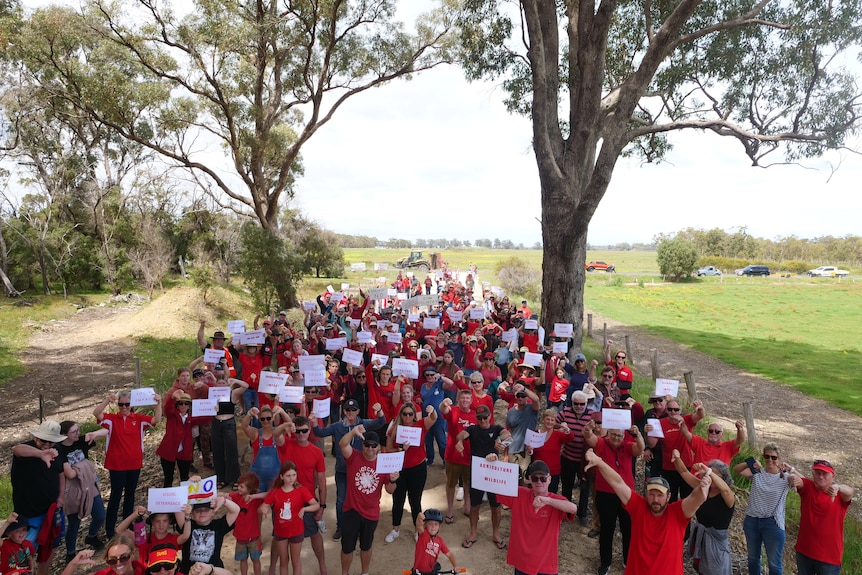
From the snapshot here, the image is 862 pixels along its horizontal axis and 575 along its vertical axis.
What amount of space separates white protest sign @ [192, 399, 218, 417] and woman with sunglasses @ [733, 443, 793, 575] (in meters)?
6.35

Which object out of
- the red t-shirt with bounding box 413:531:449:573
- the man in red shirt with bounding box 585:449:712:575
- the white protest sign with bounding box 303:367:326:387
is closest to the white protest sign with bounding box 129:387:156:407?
the white protest sign with bounding box 303:367:326:387

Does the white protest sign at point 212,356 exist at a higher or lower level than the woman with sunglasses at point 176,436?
higher

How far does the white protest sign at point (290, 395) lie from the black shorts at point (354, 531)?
188cm

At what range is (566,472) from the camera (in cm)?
636

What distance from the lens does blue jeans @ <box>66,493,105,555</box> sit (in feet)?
18.1

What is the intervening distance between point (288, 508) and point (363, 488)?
0.79 m

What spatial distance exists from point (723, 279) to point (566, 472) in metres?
61.7

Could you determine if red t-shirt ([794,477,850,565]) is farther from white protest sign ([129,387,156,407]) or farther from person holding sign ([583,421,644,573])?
white protest sign ([129,387,156,407])

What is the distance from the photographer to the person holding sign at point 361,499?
208 inches

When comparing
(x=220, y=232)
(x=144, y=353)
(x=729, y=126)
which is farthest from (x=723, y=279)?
(x=144, y=353)

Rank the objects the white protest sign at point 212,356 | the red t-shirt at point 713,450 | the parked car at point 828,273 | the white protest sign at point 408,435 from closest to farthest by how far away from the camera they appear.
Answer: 1. the white protest sign at point 408,435
2. the red t-shirt at point 713,450
3. the white protest sign at point 212,356
4. the parked car at point 828,273

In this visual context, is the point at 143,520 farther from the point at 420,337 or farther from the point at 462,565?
the point at 420,337

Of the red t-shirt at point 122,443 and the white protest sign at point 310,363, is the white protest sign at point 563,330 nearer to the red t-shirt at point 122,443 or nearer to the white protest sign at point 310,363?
the white protest sign at point 310,363

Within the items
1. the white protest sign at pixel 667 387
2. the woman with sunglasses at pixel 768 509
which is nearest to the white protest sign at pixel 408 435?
the woman with sunglasses at pixel 768 509
